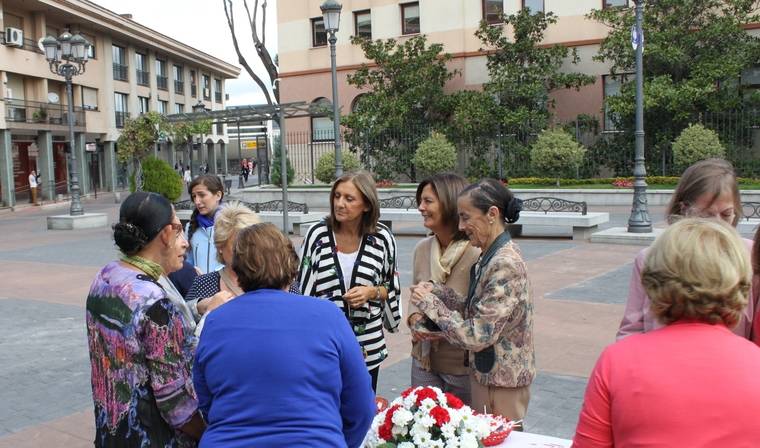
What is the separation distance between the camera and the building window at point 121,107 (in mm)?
43969

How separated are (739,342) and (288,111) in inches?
710

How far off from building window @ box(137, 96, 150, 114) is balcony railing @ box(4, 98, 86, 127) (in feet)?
26.3

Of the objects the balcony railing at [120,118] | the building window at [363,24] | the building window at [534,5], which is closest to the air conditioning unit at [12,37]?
the balcony railing at [120,118]

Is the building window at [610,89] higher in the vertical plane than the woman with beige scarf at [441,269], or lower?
higher

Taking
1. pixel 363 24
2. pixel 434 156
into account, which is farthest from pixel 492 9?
pixel 434 156

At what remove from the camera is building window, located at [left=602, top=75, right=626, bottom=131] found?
24.7 meters

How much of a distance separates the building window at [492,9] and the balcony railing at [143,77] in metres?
27.6

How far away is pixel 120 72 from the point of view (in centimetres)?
4459

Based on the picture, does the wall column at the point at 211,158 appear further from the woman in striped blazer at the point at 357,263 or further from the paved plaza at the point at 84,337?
the woman in striped blazer at the point at 357,263

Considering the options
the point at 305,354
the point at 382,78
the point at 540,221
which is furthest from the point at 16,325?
the point at 382,78

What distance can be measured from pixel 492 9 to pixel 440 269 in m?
25.9

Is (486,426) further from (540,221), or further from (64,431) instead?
(540,221)

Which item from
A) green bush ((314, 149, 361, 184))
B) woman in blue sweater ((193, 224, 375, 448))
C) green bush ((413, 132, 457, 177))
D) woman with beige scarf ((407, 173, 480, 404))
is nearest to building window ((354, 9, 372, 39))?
green bush ((314, 149, 361, 184))

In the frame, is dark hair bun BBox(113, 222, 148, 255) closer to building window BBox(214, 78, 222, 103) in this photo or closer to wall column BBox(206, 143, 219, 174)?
wall column BBox(206, 143, 219, 174)
